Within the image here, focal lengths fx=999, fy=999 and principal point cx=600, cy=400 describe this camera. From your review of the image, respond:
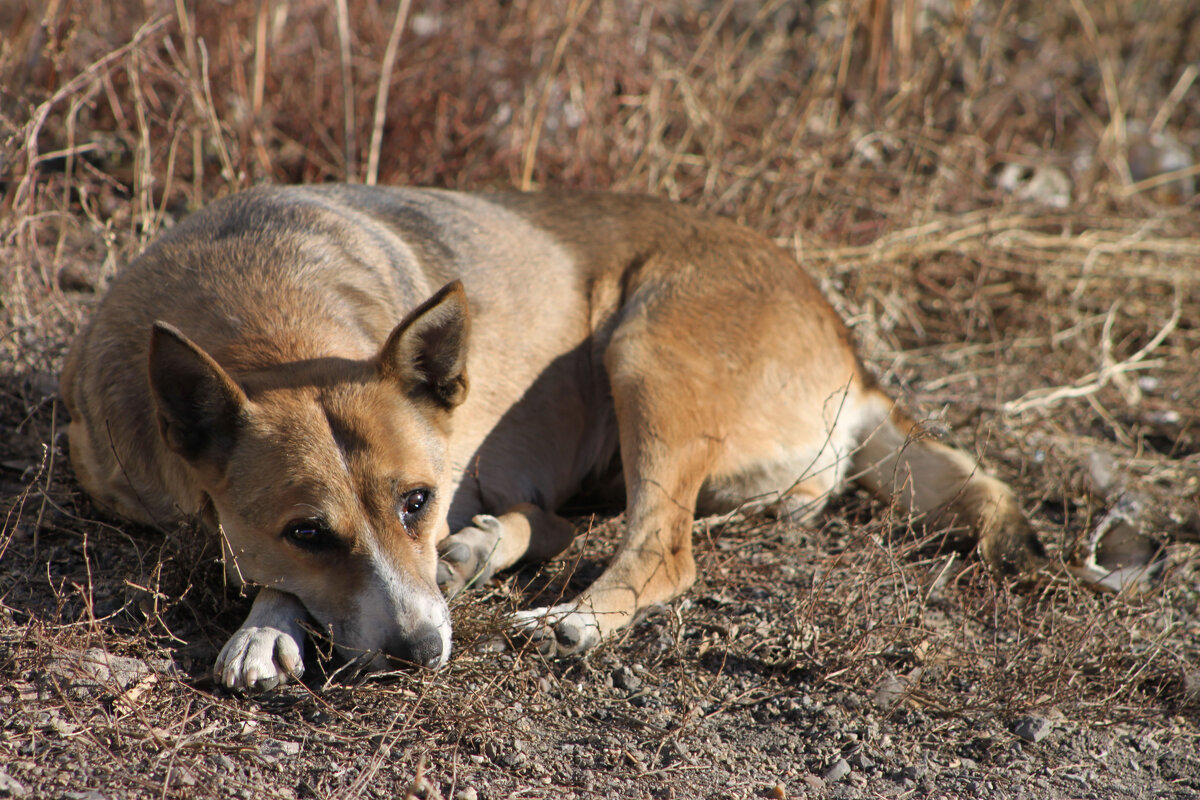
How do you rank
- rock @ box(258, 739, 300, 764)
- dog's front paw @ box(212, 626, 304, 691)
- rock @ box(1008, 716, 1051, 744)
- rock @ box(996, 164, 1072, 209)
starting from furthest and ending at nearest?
rock @ box(996, 164, 1072, 209) < rock @ box(1008, 716, 1051, 744) < dog's front paw @ box(212, 626, 304, 691) < rock @ box(258, 739, 300, 764)

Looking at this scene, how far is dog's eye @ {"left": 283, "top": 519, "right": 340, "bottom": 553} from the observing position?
275 centimetres

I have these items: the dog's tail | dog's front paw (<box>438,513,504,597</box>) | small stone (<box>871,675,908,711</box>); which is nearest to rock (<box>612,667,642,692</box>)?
dog's front paw (<box>438,513,504,597</box>)

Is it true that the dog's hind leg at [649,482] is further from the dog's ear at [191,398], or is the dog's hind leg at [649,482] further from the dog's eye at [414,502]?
the dog's ear at [191,398]

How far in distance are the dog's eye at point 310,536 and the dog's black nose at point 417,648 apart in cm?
33

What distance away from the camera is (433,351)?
9.92 ft

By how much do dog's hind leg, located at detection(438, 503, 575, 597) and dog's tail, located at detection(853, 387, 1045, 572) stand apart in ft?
4.08

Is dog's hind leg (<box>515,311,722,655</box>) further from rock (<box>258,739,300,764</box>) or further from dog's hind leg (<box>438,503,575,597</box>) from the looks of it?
rock (<box>258,739,300,764</box>)

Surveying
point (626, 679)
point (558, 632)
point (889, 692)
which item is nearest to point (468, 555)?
point (558, 632)

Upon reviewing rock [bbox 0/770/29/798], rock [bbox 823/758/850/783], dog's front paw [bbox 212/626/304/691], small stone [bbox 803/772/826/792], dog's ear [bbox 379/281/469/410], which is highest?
dog's ear [bbox 379/281/469/410]

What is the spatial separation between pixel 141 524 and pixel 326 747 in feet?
4.20

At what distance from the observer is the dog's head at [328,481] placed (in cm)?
272

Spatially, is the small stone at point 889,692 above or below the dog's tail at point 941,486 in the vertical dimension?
below

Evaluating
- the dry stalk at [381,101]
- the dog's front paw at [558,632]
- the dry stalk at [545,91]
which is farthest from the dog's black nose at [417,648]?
the dry stalk at [545,91]

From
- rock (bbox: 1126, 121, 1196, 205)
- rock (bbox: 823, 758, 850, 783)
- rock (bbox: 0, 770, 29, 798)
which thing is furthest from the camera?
rock (bbox: 1126, 121, 1196, 205)
